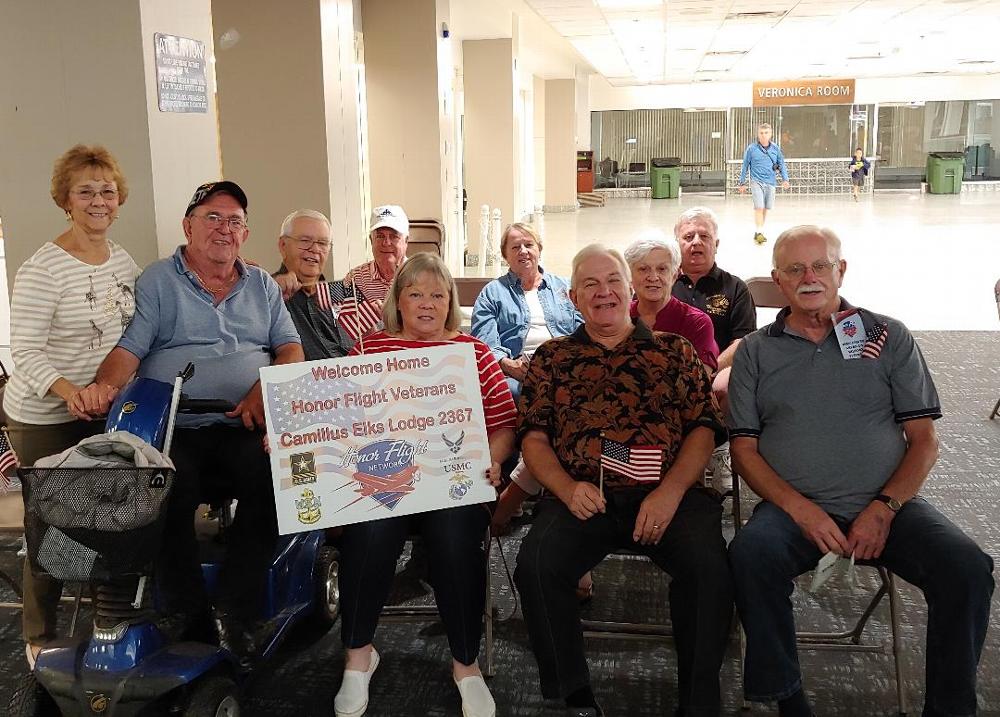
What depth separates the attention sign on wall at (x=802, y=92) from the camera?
29505 mm

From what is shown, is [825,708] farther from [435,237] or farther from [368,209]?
[368,209]

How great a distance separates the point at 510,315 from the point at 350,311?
2.24 feet

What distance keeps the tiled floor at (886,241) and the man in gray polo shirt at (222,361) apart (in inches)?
272

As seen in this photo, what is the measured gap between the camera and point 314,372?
249cm

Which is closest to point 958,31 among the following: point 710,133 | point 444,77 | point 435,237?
point 444,77

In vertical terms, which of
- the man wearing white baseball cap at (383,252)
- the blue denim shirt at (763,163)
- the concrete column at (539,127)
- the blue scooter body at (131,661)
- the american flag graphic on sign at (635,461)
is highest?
the concrete column at (539,127)

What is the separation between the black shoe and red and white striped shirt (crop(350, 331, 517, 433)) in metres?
0.84

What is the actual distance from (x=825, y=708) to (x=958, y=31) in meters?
17.0

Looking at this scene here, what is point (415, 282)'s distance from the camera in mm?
2750

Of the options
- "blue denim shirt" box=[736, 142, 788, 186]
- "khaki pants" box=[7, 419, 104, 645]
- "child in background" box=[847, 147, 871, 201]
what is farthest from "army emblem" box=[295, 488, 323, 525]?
"child in background" box=[847, 147, 871, 201]

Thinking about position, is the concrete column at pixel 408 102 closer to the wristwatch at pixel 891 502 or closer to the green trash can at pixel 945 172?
the wristwatch at pixel 891 502

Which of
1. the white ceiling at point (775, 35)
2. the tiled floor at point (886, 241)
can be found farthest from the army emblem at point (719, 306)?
the white ceiling at point (775, 35)

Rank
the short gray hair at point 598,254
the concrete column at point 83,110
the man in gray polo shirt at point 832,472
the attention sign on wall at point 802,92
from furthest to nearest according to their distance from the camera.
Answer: the attention sign on wall at point 802,92
the concrete column at point 83,110
the short gray hair at point 598,254
the man in gray polo shirt at point 832,472

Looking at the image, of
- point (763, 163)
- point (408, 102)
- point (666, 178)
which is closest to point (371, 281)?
point (408, 102)
